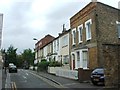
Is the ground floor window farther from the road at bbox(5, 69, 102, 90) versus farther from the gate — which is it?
the gate

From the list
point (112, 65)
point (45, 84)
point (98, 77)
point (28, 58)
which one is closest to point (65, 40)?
point (45, 84)

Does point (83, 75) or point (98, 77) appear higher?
point (83, 75)

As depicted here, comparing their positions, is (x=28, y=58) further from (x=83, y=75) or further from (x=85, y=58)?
(x=83, y=75)

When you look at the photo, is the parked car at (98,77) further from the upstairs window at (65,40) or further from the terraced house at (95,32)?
the upstairs window at (65,40)

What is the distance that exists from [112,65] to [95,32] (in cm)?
1361

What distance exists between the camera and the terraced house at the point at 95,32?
29672mm

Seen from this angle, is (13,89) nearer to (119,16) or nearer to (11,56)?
(119,16)

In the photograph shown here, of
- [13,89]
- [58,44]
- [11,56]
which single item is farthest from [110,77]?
[11,56]

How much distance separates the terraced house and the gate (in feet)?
37.5

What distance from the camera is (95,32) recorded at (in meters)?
29.7

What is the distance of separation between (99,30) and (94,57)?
2.84 m

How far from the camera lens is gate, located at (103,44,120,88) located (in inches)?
640

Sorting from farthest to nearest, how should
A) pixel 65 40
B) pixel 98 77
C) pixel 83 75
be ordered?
pixel 65 40
pixel 83 75
pixel 98 77

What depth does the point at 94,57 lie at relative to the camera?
2997 cm
